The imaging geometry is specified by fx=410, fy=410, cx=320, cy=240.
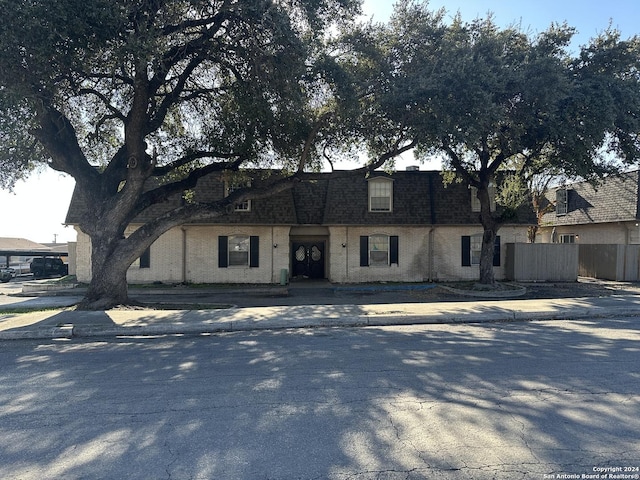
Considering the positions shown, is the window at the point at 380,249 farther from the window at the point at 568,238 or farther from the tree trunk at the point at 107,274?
the window at the point at 568,238

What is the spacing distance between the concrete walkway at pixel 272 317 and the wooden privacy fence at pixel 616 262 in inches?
414

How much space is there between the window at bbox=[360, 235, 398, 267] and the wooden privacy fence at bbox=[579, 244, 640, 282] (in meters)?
11.5

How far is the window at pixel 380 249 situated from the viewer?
20.9 metres

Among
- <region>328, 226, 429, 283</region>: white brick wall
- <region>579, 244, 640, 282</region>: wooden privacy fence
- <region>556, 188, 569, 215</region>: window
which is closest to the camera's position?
<region>328, 226, 429, 283</region>: white brick wall

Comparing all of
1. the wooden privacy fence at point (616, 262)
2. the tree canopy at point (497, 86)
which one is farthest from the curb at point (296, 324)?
the wooden privacy fence at point (616, 262)

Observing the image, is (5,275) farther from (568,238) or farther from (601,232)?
(601,232)

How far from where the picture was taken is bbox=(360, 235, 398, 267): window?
20872mm

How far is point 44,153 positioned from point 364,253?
45.9 feet

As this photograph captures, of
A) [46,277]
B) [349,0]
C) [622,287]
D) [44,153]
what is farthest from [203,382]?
[46,277]

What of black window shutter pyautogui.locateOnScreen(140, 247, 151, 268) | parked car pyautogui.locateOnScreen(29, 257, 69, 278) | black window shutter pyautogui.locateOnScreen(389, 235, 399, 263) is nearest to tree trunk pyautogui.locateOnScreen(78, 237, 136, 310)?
black window shutter pyautogui.locateOnScreen(140, 247, 151, 268)

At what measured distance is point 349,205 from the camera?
20.8m

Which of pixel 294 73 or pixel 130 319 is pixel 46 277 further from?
pixel 294 73

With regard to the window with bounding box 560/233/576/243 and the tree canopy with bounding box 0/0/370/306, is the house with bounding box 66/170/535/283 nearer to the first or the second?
the tree canopy with bounding box 0/0/370/306

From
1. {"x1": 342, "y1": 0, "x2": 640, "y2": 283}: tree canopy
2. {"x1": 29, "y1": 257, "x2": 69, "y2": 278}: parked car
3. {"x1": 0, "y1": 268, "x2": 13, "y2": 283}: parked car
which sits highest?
{"x1": 342, "y1": 0, "x2": 640, "y2": 283}: tree canopy
